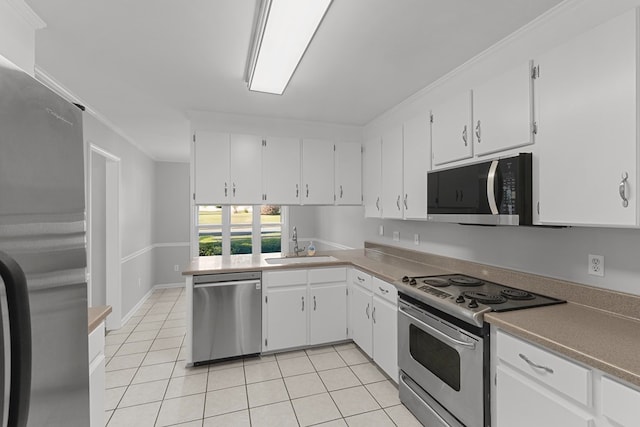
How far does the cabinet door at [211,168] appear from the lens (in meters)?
3.23

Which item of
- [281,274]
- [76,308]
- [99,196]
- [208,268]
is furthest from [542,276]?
[99,196]

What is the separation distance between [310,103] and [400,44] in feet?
4.09

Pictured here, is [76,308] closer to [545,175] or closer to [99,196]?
[545,175]

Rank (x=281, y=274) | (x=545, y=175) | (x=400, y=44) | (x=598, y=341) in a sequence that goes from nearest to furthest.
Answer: (x=598, y=341) < (x=545, y=175) < (x=400, y=44) < (x=281, y=274)

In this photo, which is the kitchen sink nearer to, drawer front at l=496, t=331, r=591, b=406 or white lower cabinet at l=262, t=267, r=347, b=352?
white lower cabinet at l=262, t=267, r=347, b=352

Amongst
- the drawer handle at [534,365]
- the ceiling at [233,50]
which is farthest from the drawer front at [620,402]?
the ceiling at [233,50]

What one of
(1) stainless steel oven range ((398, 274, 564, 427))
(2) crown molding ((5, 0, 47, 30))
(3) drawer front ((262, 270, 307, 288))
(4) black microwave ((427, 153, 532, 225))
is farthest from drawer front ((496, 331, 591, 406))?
(2) crown molding ((5, 0, 47, 30))

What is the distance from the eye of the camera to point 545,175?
160cm

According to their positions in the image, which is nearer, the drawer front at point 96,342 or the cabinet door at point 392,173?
the drawer front at point 96,342

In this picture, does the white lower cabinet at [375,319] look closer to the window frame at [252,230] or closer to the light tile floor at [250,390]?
the light tile floor at [250,390]

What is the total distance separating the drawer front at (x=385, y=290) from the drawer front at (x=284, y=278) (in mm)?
782

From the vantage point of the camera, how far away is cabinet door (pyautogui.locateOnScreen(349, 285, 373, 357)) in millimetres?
2871

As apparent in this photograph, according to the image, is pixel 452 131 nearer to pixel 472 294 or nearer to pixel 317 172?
pixel 472 294

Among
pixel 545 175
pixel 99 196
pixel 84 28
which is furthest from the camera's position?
pixel 99 196
